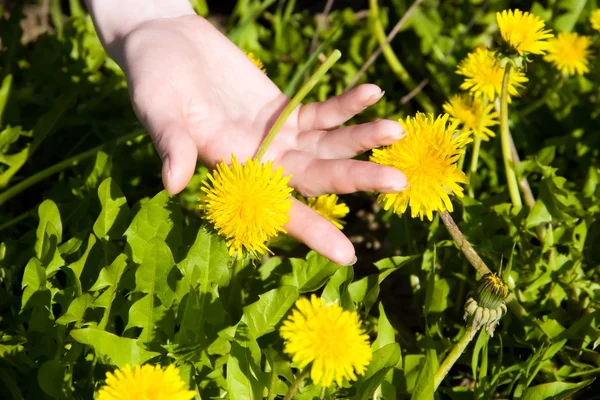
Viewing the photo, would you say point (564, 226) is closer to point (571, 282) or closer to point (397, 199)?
point (571, 282)

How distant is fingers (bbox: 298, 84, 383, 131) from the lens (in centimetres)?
143

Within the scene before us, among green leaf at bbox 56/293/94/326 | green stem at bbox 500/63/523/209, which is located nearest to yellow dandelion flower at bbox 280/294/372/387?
green leaf at bbox 56/293/94/326

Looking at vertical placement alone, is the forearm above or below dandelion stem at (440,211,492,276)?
above

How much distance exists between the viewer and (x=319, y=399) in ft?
4.06

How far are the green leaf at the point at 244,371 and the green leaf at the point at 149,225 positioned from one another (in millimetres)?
327

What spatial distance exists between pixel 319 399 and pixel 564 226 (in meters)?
0.85

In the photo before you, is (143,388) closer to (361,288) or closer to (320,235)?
(320,235)

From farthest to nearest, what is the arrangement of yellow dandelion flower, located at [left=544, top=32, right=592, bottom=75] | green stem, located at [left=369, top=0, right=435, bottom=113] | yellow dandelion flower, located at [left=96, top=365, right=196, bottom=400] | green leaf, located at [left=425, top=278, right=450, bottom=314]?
green stem, located at [left=369, top=0, right=435, bottom=113] → yellow dandelion flower, located at [left=544, top=32, right=592, bottom=75] → green leaf, located at [left=425, top=278, right=450, bottom=314] → yellow dandelion flower, located at [left=96, top=365, right=196, bottom=400]

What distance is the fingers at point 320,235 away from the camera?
1247 mm

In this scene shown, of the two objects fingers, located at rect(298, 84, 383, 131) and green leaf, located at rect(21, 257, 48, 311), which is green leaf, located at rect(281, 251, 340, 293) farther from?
green leaf, located at rect(21, 257, 48, 311)

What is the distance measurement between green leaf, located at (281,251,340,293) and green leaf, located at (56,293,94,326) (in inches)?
17.5

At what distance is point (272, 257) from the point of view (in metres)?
1.88

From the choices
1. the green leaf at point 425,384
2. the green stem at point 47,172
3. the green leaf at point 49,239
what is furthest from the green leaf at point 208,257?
the green stem at point 47,172

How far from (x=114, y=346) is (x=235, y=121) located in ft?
2.02
